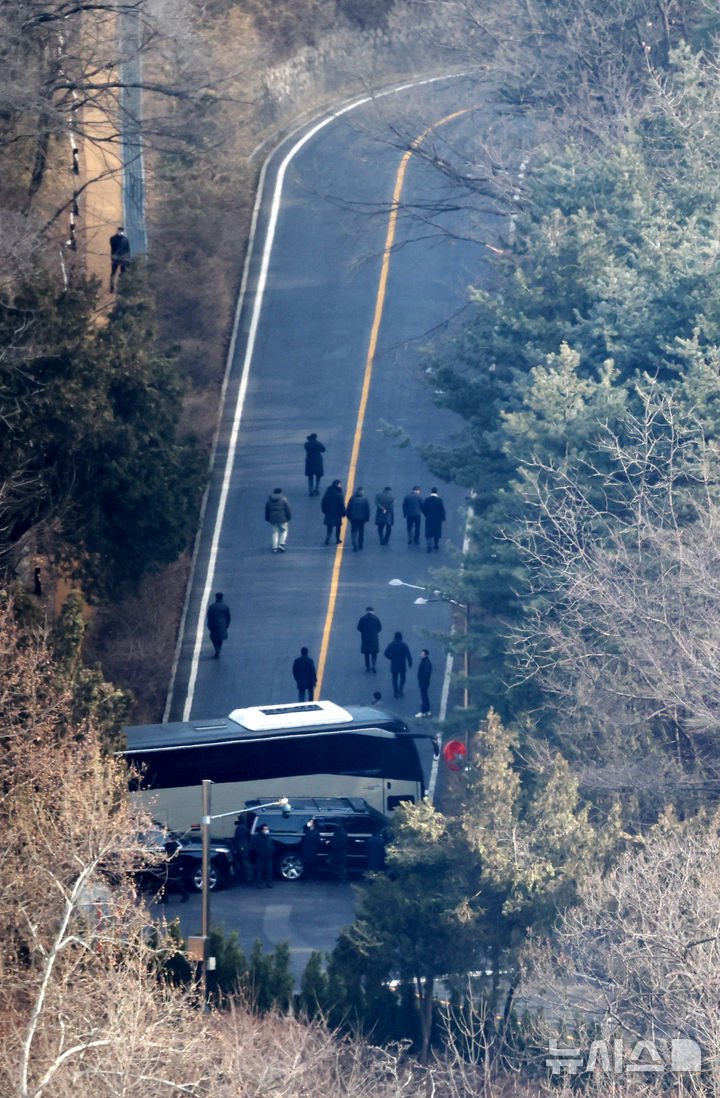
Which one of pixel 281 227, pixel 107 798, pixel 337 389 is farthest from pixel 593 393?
pixel 281 227

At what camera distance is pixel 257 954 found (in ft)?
62.4

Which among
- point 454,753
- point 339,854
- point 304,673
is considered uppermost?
point 304,673

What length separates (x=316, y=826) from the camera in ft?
78.5

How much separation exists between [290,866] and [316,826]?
3.05 ft

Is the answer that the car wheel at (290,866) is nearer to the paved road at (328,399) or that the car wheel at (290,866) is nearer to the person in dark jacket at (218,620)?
the paved road at (328,399)

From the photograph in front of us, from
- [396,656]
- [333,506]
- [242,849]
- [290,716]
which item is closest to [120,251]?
[333,506]

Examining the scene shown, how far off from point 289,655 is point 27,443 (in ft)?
24.1

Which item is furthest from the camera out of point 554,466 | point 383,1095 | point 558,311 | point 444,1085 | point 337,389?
point 337,389

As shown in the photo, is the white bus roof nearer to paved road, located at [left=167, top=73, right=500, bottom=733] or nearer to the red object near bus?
the red object near bus

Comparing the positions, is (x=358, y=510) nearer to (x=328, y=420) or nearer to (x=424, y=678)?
(x=424, y=678)

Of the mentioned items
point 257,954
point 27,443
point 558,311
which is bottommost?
point 257,954

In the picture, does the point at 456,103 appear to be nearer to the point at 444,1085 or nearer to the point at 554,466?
the point at 554,466

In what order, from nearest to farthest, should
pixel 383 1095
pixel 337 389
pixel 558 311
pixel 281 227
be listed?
pixel 383 1095
pixel 558 311
pixel 337 389
pixel 281 227

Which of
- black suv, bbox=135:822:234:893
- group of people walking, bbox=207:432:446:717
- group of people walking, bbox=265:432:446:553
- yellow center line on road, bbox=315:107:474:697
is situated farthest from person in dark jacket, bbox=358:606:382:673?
black suv, bbox=135:822:234:893
